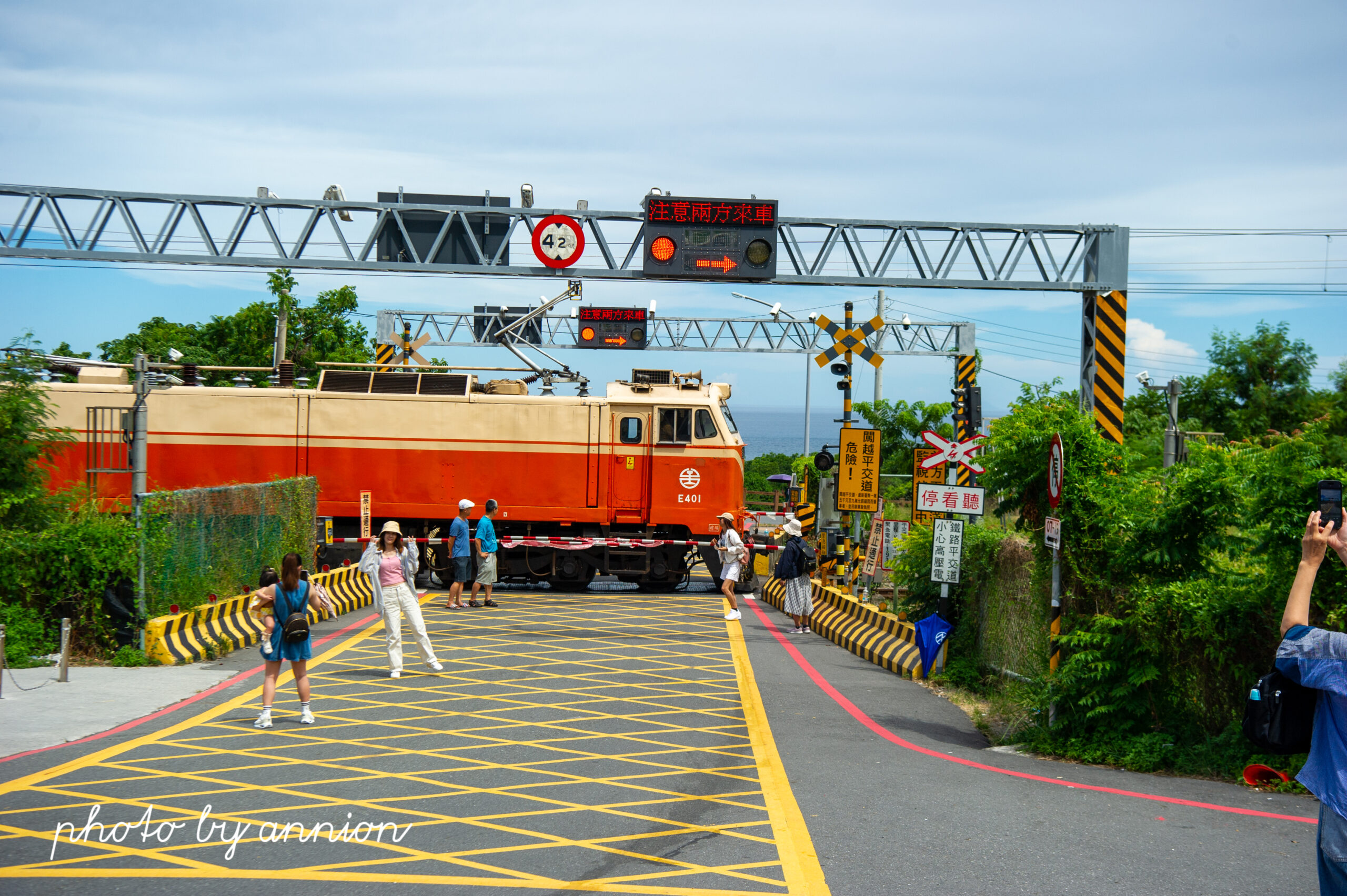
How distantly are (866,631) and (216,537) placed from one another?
8.99m

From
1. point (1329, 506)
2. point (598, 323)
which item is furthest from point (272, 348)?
point (1329, 506)

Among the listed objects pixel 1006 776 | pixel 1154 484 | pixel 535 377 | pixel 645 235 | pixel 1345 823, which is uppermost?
pixel 645 235

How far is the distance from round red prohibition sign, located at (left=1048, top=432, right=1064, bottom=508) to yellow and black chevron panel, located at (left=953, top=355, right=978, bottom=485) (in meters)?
7.60

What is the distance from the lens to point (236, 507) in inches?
598

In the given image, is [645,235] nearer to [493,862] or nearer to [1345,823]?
[493,862]

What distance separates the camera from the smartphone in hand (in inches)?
171

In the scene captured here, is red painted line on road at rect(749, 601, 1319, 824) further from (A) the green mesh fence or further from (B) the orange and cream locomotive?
(B) the orange and cream locomotive

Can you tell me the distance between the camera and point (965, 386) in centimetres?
2378

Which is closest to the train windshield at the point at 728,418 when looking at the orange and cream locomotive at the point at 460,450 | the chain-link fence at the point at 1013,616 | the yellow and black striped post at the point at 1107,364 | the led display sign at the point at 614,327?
the orange and cream locomotive at the point at 460,450

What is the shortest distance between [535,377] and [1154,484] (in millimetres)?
15225

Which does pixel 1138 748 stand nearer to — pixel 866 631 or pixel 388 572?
pixel 866 631

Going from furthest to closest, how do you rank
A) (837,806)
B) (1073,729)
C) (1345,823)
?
(1073,729)
(837,806)
(1345,823)

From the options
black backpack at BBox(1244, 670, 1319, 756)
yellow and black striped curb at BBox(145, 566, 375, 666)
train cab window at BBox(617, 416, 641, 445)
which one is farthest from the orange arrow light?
black backpack at BBox(1244, 670, 1319, 756)

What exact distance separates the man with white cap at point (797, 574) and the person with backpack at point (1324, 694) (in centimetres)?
1183
